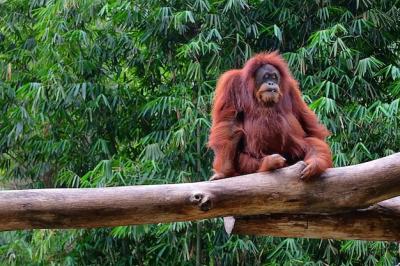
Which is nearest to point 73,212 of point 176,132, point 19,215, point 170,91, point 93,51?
point 19,215

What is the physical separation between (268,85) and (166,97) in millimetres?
2466

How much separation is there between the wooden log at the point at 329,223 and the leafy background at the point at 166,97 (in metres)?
2.00

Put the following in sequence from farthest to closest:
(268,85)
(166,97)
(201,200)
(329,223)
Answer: (166,97) → (268,85) → (329,223) → (201,200)

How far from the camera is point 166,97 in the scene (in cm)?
624

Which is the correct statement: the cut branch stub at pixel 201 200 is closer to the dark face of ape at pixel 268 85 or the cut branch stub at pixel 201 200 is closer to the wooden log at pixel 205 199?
the wooden log at pixel 205 199

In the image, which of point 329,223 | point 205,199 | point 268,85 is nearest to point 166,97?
point 268,85

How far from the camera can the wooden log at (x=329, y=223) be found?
343 centimetres

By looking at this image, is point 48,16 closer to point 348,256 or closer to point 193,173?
point 193,173

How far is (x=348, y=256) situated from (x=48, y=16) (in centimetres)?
335

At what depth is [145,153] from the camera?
20.3ft

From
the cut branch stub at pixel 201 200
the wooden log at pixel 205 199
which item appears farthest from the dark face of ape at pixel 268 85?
the cut branch stub at pixel 201 200

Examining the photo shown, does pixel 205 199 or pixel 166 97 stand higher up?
pixel 205 199

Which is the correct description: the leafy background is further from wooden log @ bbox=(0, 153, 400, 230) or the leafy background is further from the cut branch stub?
the cut branch stub

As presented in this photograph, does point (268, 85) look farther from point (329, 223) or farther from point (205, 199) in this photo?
point (205, 199)
